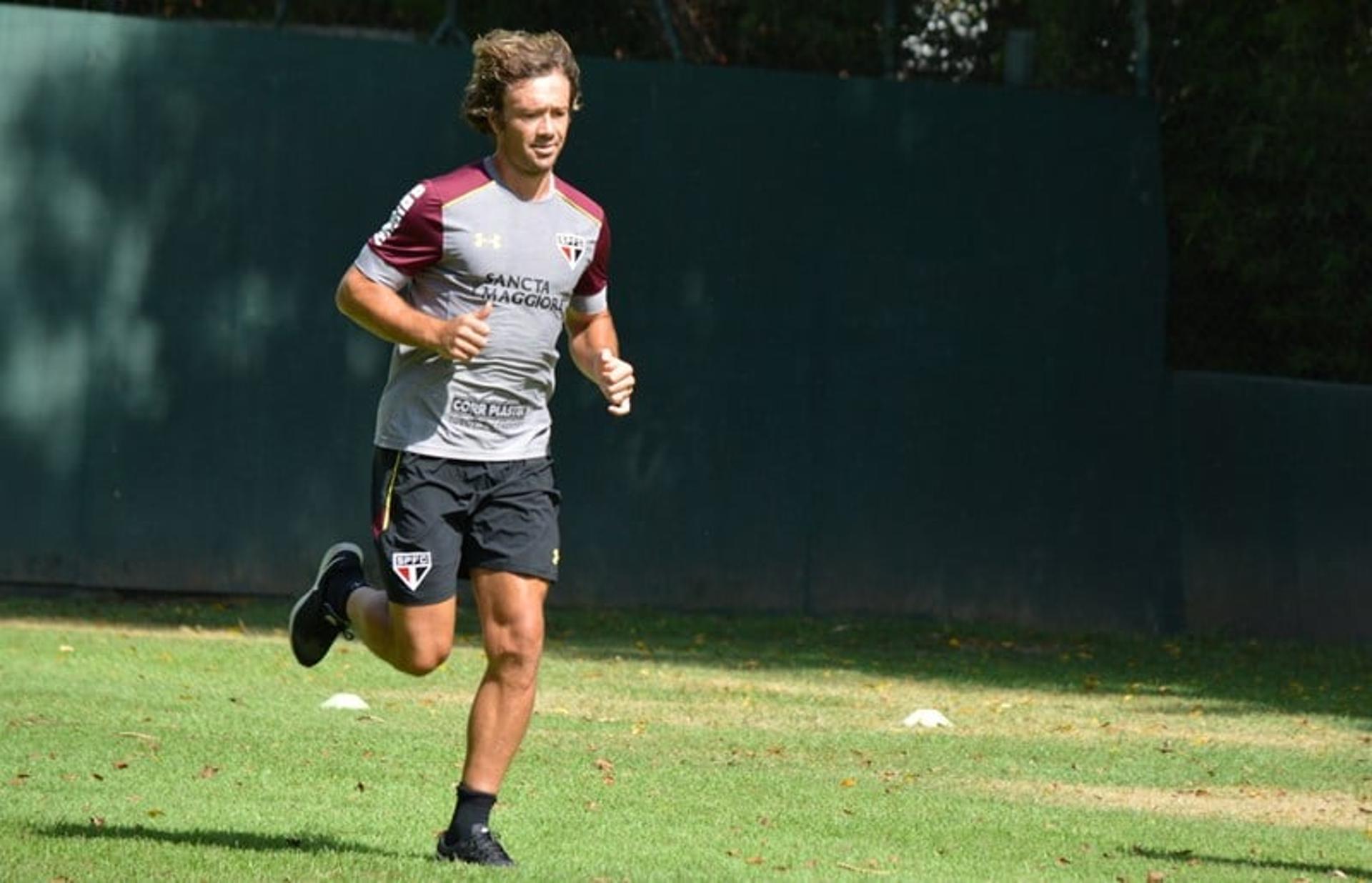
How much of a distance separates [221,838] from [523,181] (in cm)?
180

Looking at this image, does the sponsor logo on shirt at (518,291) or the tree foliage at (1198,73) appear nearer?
the sponsor logo on shirt at (518,291)

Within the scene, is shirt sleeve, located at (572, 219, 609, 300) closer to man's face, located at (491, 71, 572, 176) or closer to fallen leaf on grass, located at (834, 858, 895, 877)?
man's face, located at (491, 71, 572, 176)

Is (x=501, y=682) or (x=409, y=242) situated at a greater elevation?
(x=409, y=242)

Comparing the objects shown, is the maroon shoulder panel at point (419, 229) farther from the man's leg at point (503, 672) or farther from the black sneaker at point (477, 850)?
the black sneaker at point (477, 850)

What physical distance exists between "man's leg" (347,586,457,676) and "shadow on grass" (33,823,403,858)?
0.46 metres

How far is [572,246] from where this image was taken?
634 cm

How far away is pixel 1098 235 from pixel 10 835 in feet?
30.4

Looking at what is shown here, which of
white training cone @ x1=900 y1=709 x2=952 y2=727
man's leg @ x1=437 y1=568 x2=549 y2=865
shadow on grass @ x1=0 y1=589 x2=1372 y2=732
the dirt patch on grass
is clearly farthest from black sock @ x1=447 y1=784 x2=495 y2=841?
shadow on grass @ x1=0 y1=589 x2=1372 y2=732

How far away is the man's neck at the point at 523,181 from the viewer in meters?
6.25

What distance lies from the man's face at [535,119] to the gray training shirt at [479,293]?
12 centimetres

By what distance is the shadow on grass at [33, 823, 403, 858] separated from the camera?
246 inches

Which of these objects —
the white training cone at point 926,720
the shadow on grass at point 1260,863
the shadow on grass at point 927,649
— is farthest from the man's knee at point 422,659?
the shadow on grass at point 927,649

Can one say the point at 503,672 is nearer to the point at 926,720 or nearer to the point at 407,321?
the point at 407,321

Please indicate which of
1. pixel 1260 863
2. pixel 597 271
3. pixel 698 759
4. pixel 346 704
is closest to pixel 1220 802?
pixel 1260 863
